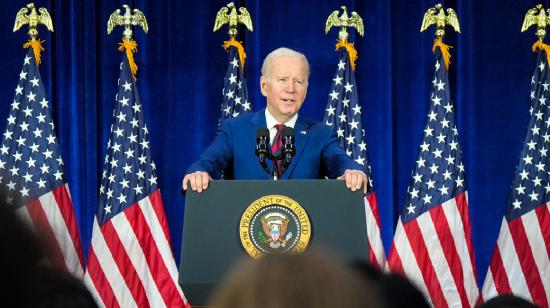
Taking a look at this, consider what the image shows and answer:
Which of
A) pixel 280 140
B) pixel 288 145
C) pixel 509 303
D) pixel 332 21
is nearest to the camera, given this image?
pixel 509 303

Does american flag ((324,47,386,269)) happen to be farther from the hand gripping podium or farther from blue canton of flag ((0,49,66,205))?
the hand gripping podium

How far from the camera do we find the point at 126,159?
260 inches

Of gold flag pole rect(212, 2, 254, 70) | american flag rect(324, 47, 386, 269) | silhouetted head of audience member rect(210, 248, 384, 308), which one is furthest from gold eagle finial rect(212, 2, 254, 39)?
silhouetted head of audience member rect(210, 248, 384, 308)

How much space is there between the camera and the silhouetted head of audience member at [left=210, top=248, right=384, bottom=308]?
0.87 meters

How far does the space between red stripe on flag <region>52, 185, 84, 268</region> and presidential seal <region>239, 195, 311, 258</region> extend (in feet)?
13.2

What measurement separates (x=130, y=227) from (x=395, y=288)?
5549mm

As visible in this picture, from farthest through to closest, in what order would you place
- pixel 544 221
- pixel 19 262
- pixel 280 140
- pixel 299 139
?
pixel 544 221
pixel 299 139
pixel 280 140
pixel 19 262

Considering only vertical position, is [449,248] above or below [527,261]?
above

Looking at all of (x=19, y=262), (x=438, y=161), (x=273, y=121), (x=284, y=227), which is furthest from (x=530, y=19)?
(x=19, y=262)

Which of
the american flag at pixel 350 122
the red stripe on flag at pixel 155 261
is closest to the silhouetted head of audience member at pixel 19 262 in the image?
the american flag at pixel 350 122

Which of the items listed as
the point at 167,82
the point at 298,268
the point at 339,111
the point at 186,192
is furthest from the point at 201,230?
the point at 167,82

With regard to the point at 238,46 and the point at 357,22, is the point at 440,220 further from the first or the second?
the point at 238,46

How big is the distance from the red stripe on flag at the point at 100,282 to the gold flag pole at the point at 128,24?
5.20 ft

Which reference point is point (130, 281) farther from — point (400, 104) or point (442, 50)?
point (442, 50)
